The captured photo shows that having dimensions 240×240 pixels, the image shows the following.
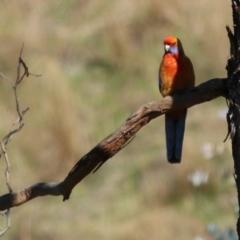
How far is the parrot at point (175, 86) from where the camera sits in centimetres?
359

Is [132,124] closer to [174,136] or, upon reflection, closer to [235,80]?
[235,80]

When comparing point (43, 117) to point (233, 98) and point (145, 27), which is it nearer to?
point (145, 27)

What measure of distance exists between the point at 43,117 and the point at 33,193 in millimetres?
4732

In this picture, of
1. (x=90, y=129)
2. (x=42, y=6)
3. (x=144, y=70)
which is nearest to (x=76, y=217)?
(x=90, y=129)

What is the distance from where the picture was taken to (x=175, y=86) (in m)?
3.71

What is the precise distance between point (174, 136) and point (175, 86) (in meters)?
0.24

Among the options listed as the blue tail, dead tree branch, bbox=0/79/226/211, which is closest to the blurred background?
the blue tail

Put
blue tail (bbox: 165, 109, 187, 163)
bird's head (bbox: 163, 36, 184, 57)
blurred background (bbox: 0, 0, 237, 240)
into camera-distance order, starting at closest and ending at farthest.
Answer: blue tail (bbox: 165, 109, 187, 163), bird's head (bbox: 163, 36, 184, 57), blurred background (bbox: 0, 0, 237, 240)

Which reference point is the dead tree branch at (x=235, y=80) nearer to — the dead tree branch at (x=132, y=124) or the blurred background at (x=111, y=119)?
the dead tree branch at (x=132, y=124)

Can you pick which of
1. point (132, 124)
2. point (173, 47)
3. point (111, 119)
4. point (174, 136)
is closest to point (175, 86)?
point (174, 136)

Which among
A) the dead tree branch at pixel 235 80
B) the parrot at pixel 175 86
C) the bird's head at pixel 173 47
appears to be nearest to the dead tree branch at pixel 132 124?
the dead tree branch at pixel 235 80

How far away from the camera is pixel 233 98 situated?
2.78 m

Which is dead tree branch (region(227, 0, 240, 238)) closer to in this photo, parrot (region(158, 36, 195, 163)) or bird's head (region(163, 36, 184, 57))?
parrot (region(158, 36, 195, 163))

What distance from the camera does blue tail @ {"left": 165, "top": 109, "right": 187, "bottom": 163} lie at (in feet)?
11.7
